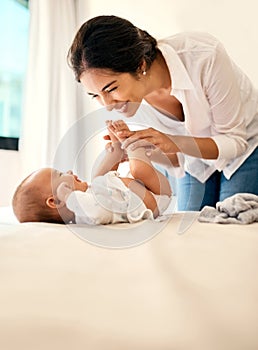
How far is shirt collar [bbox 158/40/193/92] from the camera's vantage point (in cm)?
126

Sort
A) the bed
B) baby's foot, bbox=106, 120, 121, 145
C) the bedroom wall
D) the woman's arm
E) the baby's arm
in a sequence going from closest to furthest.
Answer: the bed
the woman's arm
baby's foot, bbox=106, 120, 121, 145
the baby's arm
the bedroom wall

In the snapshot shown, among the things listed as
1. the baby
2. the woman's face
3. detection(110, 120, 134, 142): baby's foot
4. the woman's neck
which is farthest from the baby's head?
the woman's neck

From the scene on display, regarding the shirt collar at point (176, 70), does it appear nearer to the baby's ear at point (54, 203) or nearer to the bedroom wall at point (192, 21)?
the baby's ear at point (54, 203)

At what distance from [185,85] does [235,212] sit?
1.41 ft

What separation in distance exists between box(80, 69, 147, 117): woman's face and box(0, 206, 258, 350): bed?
0.63 m

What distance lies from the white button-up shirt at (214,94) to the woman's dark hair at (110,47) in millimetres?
95

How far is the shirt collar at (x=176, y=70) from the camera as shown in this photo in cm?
126

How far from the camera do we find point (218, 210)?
111cm

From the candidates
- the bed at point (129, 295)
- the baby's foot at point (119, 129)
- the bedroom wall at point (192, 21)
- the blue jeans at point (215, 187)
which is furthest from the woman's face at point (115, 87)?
the bedroom wall at point (192, 21)

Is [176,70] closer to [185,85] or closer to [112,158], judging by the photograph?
[185,85]

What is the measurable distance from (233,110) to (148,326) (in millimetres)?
973

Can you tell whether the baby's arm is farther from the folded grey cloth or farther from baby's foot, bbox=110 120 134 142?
the folded grey cloth

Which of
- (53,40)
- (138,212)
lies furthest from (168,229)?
(53,40)

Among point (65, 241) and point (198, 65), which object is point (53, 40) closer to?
point (198, 65)
